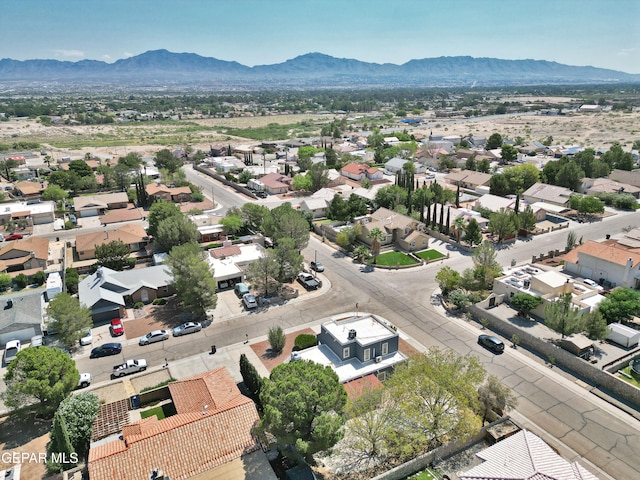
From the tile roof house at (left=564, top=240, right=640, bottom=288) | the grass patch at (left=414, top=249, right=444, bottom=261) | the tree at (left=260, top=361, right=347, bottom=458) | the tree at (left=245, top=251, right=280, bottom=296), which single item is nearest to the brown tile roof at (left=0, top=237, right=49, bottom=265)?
the tree at (left=245, top=251, right=280, bottom=296)

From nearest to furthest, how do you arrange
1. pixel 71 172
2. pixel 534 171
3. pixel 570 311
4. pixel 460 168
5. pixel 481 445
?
pixel 481 445 < pixel 570 311 < pixel 534 171 < pixel 71 172 < pixel 460 168

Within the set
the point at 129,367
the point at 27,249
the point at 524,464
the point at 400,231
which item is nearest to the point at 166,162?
the point at 27,249

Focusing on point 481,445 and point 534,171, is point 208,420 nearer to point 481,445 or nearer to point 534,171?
point 481,445

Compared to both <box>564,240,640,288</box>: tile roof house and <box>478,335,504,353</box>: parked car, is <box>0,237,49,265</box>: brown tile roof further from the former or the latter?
<box>564,240,640,288</box>: tile roof house

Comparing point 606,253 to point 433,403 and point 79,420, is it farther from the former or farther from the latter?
point 79,420

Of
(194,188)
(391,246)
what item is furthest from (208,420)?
(194,188)

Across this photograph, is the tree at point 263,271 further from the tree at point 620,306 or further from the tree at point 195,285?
the tree at point 620,306
